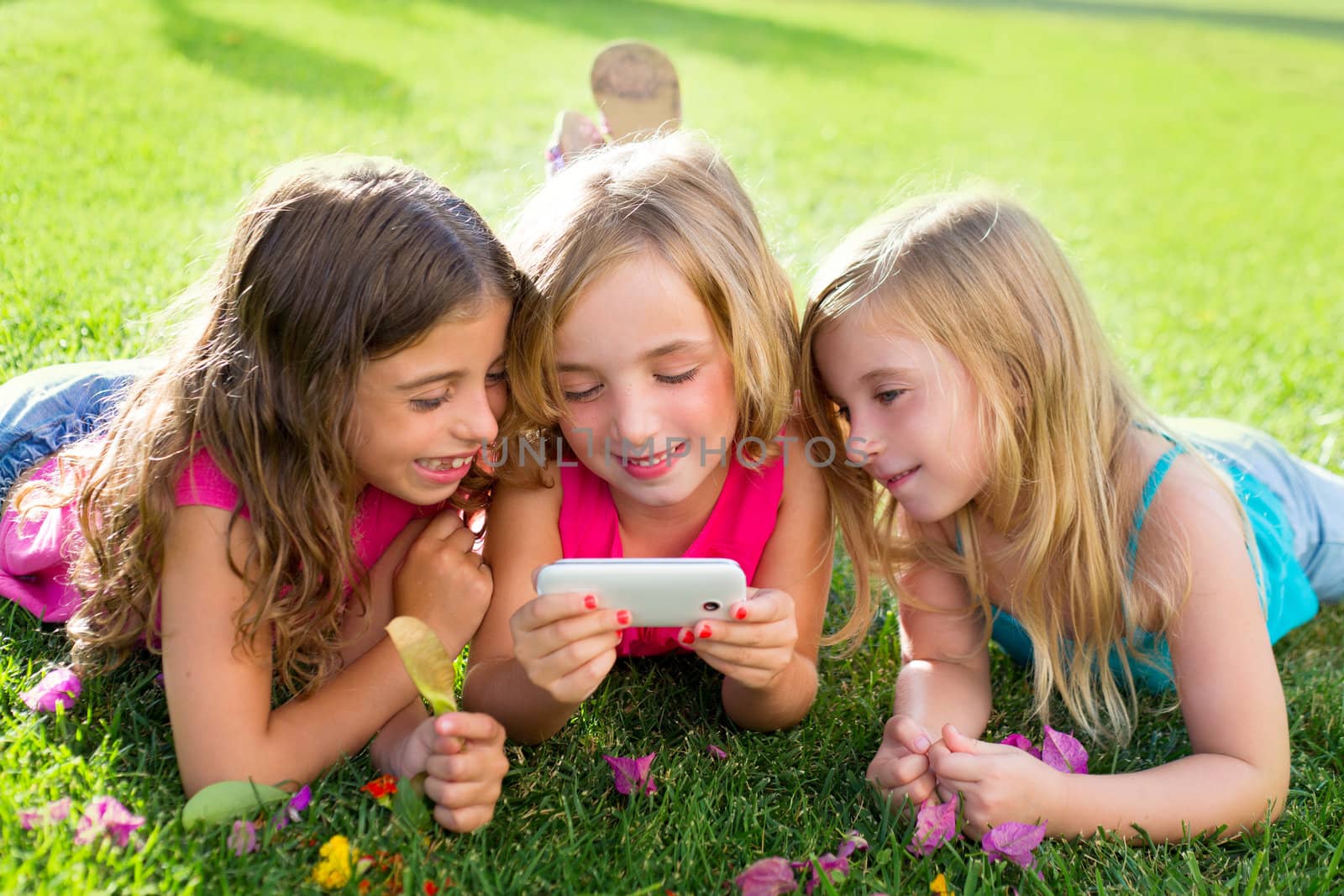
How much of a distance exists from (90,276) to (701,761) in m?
3.32

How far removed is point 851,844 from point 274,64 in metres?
8.89

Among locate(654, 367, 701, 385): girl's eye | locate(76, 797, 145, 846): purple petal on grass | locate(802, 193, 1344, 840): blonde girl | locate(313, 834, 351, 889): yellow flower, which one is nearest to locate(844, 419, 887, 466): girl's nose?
locate(802, 193, 1344, 840): blonde girl

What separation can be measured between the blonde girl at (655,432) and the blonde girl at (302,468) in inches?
5.7

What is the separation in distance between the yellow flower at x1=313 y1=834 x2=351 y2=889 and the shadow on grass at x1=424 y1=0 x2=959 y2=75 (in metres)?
12.8

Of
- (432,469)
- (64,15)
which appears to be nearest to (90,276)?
(432,469)

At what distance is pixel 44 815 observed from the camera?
214 cm

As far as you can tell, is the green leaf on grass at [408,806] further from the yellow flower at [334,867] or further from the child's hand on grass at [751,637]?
the child's hand on grass at [751,637]

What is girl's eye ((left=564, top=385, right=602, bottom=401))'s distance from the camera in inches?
104

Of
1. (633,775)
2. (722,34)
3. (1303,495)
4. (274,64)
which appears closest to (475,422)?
(633,775)

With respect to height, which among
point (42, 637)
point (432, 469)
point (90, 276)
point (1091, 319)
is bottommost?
point (42, 637)

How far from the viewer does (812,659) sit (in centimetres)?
294

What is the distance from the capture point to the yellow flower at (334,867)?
6.94 ft

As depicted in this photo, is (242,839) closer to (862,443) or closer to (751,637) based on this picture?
(751,637)

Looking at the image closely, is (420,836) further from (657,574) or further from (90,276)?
(90,276)
